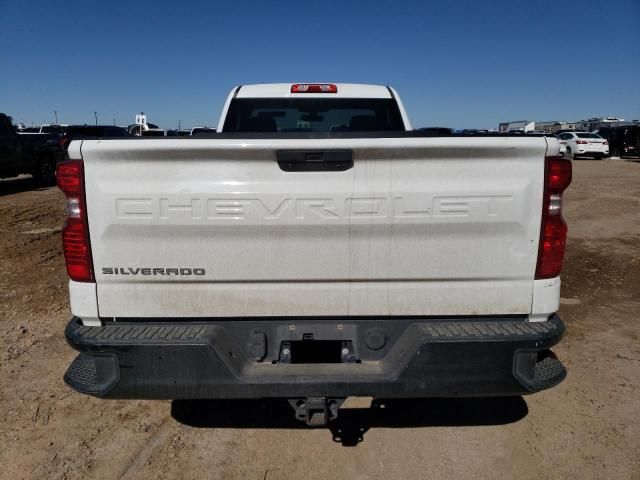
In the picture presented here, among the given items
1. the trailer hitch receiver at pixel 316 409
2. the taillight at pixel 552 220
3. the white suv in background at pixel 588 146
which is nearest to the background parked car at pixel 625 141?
the white suv in background at pixel 588 146

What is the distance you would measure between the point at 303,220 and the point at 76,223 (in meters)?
1.02

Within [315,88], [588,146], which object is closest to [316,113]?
[315,88]

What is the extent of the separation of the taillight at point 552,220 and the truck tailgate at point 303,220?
0.14ft

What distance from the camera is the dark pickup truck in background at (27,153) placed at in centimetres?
1302

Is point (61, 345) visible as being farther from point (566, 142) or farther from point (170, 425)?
point (566, 142)

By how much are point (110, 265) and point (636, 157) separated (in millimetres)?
35747

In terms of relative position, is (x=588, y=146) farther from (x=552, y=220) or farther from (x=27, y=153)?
(x=552, y=220)

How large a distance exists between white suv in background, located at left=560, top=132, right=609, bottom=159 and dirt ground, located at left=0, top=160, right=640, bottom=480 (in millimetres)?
28138

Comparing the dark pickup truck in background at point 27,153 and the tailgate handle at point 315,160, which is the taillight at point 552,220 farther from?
the dark pickup truck in background at point 27,153

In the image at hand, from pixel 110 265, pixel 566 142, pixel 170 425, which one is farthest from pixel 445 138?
pixel 566 142

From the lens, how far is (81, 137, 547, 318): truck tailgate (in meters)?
2.15

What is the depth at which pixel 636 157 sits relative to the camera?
3059cm

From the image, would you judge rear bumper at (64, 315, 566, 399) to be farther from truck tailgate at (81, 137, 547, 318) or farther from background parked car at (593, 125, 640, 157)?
background parked car at (593, 125, 640, 157)

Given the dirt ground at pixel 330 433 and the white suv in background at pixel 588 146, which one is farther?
the white suv in background at pixel 588 146
